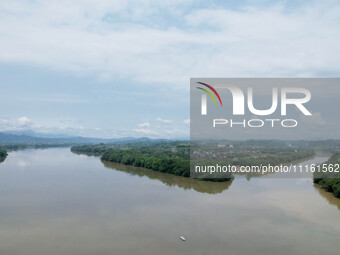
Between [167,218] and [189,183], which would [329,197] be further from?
[167,218]

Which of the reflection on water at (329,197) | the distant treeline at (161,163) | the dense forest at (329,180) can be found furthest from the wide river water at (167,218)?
the distant treeline at (161,163)

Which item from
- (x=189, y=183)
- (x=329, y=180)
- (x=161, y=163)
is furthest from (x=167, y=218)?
(x=161, y=163)

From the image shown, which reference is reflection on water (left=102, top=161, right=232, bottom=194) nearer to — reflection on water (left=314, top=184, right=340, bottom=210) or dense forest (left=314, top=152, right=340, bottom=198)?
reflection on water (left=314, top=184, right=340, bottom=210)

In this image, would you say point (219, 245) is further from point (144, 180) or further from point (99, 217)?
point (144, 180)

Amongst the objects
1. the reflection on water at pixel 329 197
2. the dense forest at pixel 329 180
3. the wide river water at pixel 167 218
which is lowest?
the wide river water at pixel 167 218

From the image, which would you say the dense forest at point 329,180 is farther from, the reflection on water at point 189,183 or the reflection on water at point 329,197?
the reflection on water at point 189,183

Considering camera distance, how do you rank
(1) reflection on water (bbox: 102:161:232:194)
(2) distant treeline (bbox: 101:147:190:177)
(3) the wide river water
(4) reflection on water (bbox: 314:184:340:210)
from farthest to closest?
(2) distant treeline (bbox: 101:147:190:177) → (1) reflection on water (bbox: 102:161:232:194) → (4) reflection on water (bbox: 314:184:340:210) → (3) the wide river water

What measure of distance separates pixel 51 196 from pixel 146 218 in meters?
4.48

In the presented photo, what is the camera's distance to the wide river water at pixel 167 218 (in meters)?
6.39

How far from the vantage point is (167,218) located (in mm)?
8289

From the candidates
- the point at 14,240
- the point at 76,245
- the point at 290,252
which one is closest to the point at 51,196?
the point at 14,240

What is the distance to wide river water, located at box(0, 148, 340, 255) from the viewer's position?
6.39 meters

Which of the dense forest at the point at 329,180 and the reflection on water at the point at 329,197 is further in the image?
the dense forest at the point at 329,180

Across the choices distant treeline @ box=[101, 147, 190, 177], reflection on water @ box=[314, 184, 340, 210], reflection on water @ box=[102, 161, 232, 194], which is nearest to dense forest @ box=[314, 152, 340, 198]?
reflection on water @ box=[314, 184, 340, 210]
